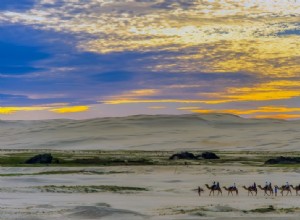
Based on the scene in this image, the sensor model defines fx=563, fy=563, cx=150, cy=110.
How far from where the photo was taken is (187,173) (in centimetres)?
4634

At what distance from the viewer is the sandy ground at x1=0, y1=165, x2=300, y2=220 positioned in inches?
886

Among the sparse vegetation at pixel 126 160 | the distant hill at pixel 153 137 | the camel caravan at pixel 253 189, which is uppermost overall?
the camel caravan at pixel 253 189

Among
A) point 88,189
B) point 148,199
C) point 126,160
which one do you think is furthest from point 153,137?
point 148,199

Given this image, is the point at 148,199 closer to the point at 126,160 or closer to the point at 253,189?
the point at 253,189

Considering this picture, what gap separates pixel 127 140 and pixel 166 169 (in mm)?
102509

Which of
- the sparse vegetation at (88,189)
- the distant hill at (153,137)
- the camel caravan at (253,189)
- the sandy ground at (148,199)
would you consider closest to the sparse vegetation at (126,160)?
the sandy ground at (148,199)

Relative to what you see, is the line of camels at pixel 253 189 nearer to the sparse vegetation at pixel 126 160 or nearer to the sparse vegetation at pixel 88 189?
the sparse vegetation at pixel 88 189

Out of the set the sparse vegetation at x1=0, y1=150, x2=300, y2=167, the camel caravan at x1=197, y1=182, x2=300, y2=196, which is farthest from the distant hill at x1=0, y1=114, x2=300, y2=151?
the camel caravan at x1=197, y1=182, x2=300, y2=196

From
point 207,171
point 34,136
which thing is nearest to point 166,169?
point 207,171

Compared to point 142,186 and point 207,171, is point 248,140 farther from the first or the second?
point 142,186

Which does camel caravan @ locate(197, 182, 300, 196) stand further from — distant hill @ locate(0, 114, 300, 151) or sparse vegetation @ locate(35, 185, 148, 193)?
distant hill @ locate(0, 114, 300, 151)

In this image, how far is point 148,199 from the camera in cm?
2819

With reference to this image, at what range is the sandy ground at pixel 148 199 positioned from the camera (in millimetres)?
22500

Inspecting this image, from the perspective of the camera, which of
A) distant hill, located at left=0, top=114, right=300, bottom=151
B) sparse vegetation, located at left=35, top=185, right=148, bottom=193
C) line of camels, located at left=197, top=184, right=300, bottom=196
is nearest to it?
line of camels, located at left=197, top=184, right=300, bottom=196
